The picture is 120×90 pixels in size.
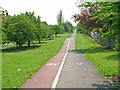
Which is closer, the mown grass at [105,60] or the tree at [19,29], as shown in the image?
the mown grass at [105,60]

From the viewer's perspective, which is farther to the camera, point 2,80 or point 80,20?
point 80,20

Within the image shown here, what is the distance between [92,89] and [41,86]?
1.99m

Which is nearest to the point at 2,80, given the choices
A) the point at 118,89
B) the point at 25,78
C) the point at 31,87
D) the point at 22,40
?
the point at 25,78

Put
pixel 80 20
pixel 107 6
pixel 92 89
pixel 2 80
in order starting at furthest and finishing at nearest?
pixel 80 20 → pixel 2 80 → pixel 107 6 → pixel 92 89

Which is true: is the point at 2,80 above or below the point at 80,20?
below

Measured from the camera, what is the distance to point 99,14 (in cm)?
1348

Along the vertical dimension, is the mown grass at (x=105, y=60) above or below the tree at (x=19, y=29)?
below

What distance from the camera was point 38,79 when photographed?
1363 cm

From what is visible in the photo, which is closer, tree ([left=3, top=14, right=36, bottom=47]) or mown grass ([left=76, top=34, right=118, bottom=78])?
mown grass ([left=76, top=34, right=118, bottom=78])

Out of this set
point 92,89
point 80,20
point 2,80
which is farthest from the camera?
point 80,20

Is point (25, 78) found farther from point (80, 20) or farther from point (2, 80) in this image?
point (80, 20)

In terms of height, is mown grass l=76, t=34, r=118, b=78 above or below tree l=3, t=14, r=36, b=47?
below

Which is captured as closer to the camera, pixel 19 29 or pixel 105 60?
pixel 105 60

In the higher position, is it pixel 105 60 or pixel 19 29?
pixel 19 29
